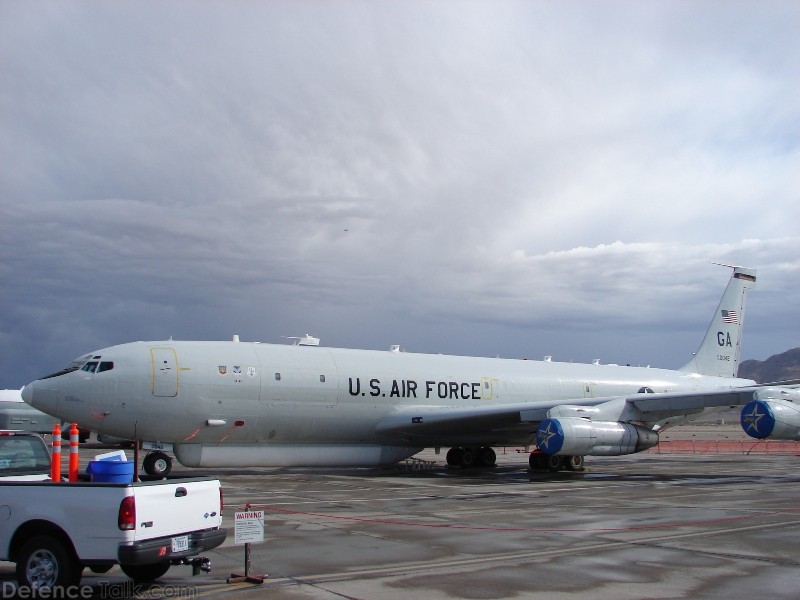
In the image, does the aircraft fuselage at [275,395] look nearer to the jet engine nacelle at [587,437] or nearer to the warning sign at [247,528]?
the jet engine nacelle at [587,437]

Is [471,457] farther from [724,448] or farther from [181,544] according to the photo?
[724,448]

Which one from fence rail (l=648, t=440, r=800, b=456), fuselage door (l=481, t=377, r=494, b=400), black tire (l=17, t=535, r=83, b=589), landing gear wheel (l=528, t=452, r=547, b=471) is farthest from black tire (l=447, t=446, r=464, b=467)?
black tire (l=17, t=535, r=83, b=589)

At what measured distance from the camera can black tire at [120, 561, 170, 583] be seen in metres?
8.84

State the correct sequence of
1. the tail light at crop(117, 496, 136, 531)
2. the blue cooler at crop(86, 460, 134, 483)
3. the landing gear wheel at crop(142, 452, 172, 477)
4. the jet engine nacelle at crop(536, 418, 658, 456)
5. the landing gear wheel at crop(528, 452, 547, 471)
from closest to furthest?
the tail light at crop(117, 496, 136, 531) < the blue cooler at crop(86, 460, 134, 483) < the landing gear wheel at crop(142, 452, 172, 477) < the jet engine nacelle at crop(536, 418, 658, 456) < the landing gear wheel at crop(528, 452, 547, 471)

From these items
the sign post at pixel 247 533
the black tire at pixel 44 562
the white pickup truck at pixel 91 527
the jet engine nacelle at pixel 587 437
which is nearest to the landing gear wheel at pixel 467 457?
the jet engine nacelle at pixel 587 437

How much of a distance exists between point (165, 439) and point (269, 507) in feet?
27.3

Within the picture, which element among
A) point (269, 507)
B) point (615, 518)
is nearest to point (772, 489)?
point (615, 518)

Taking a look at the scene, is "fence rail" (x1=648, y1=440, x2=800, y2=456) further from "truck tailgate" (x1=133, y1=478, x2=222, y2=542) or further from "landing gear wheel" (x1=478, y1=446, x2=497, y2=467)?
"truck tailgate" (x1=133, y1=478, x2=222, y2=542)

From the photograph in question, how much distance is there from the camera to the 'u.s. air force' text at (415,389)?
88.5ft

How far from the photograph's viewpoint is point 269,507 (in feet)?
53.3

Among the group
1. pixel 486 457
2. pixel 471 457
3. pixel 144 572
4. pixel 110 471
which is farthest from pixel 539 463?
pixel 110 471

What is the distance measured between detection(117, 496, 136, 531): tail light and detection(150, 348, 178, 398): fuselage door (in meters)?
16.0

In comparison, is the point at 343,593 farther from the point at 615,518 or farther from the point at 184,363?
the point at 184,363

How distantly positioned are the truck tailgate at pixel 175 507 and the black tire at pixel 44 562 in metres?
0.82
